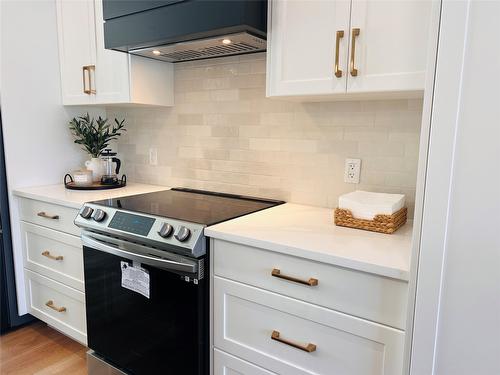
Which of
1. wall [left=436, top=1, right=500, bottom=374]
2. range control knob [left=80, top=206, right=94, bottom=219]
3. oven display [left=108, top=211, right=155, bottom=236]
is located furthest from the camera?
range control knob [left=80, top=206, right=94, bottom=219]

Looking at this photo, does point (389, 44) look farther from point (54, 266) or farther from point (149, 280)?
point (54, 266)

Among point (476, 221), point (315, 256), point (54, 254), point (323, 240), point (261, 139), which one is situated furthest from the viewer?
point (54, 254)

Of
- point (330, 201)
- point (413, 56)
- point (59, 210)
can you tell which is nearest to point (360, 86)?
point (413, 56)

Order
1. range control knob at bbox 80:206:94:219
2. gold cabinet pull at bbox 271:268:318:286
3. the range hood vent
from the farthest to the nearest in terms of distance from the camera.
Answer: range control knob at bbox 80:206:94:219 → the range hood vent → gold cabinet pull at bbox 271:268:318:286

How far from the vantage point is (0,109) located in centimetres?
218

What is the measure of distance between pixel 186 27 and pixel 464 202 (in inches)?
50.0

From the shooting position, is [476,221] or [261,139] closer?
[476,221]

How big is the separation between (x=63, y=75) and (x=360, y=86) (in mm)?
1955

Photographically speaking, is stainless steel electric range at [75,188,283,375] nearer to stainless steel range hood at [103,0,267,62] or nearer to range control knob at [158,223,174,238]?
range control knob at [158,223,174,238]

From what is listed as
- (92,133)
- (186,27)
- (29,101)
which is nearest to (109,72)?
(92,133)

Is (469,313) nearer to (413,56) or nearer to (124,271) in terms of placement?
(413,56)

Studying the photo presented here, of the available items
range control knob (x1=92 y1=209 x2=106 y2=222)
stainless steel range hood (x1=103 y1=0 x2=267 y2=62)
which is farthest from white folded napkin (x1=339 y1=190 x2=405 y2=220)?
range control knob (x1=92 y1=209 x2=106 y2=222)

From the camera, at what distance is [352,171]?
69.9 inches

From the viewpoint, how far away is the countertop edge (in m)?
1.06
